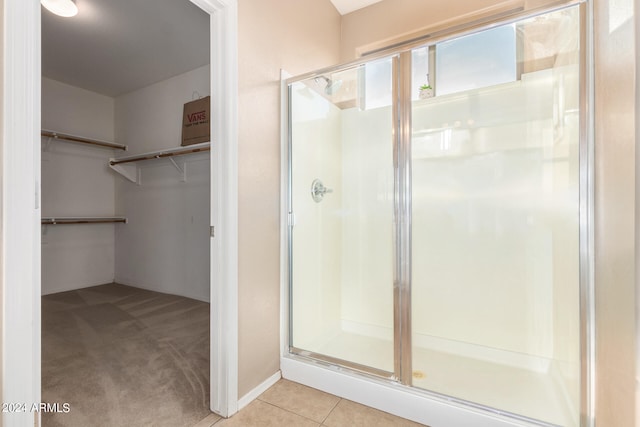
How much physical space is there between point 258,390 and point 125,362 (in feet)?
3.37

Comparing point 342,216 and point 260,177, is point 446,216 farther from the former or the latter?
point 260,177

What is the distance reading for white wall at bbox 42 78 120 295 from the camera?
365 centimetres

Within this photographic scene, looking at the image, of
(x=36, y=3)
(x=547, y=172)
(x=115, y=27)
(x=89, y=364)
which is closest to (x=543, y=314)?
(x=547, y=172)

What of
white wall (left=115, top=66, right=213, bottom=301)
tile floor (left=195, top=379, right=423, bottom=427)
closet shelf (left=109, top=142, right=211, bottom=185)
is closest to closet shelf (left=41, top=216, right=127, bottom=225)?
→ white wall (left=115, top=66, right=213, bottom=301)

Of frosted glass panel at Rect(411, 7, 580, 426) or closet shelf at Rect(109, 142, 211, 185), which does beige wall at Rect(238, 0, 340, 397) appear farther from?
closet shelf at Rect(109, 142, 211, 185)

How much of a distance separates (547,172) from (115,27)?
11.7 ft

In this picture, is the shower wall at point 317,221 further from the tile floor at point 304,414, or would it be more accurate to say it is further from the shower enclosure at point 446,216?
the tile floor at point 304,414

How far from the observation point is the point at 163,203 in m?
3.81

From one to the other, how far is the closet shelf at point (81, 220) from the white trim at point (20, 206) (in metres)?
3.31

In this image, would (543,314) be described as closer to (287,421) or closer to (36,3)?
(287,421)

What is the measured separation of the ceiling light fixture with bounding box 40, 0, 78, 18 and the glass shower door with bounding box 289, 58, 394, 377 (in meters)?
1.91

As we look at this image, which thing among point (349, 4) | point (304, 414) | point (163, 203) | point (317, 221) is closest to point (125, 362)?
point (304, 414)

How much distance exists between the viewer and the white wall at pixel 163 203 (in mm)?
3508

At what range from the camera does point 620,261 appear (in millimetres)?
1079
